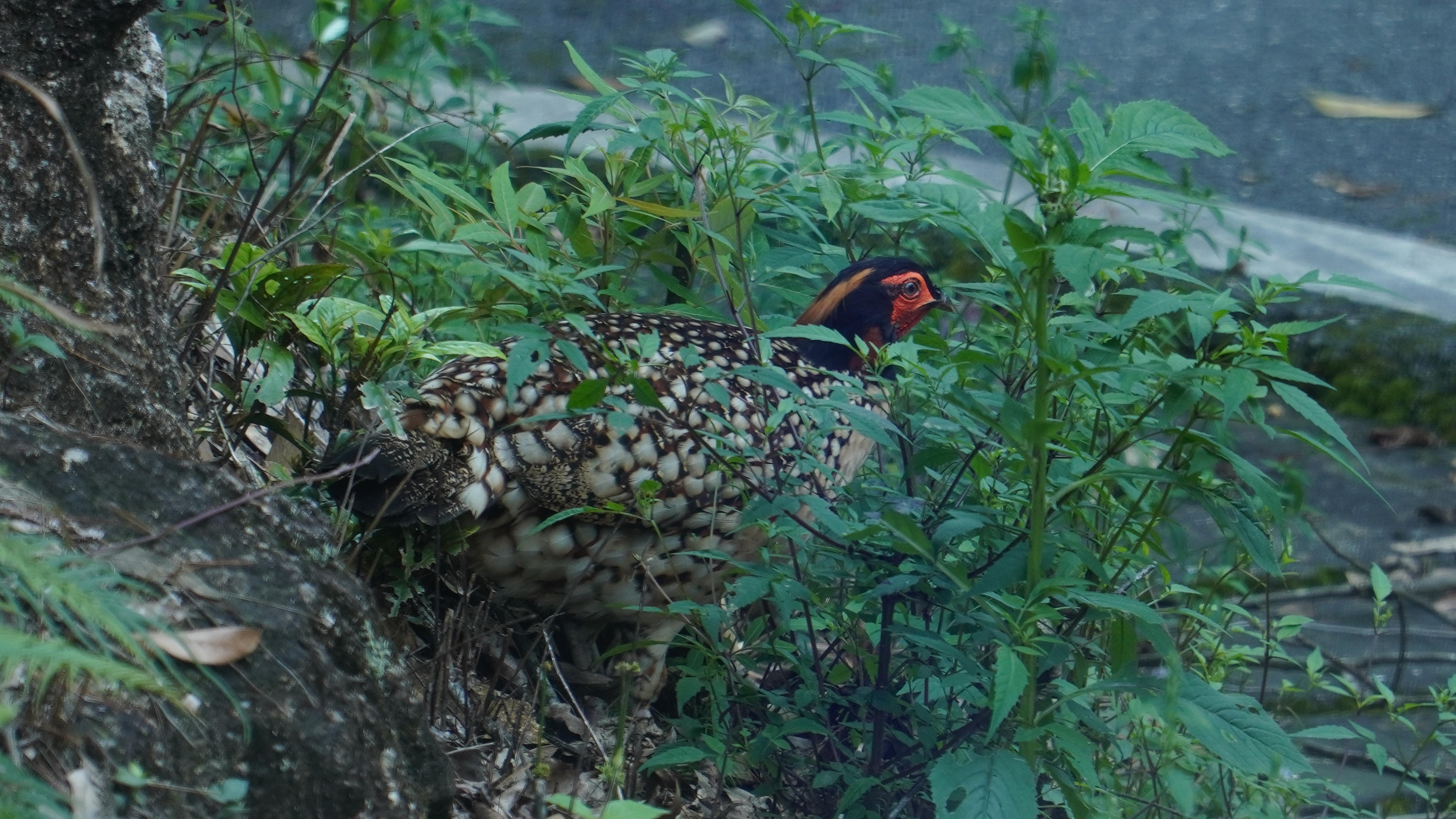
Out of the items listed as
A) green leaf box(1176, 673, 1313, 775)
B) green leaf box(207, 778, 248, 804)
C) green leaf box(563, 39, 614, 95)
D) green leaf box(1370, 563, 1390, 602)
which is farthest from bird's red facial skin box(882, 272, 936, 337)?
green leaf box(207, 778, 248, 804)

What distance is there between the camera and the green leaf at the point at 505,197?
288 cm

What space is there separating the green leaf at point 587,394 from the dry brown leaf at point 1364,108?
6735 mm

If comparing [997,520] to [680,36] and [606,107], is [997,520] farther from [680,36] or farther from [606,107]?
[680,36]

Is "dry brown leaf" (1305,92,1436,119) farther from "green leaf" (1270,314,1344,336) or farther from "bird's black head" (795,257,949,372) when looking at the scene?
"green leaf" (1270,314,1344,336)

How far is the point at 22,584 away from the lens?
56.6 inches

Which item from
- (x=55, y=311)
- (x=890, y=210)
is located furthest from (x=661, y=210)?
(x=55, y=311)

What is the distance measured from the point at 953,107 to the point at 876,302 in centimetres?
170

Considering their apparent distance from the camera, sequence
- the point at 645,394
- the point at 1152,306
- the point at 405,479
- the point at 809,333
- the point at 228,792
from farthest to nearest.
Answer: the point at 405,479
the point at 809,333
the point at 645,394
the point at 1152,306
the point at 228,792

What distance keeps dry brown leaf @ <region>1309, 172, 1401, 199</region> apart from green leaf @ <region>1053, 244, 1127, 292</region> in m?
5.71

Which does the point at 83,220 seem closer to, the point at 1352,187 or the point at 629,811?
the point at 629,811

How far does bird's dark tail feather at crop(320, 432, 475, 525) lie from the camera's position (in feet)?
8.70

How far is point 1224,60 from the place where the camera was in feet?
26.3

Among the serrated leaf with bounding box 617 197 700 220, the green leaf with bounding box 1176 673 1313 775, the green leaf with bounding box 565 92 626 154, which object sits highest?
the green leaf with bounding box 565 92 626 154

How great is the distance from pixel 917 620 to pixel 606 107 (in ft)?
3.66
